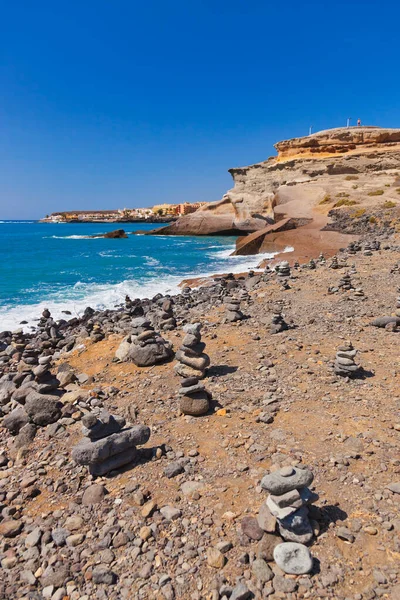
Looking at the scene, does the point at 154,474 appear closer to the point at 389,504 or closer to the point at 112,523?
the point at 112,523

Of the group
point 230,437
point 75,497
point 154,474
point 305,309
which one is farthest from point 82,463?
point 305,309

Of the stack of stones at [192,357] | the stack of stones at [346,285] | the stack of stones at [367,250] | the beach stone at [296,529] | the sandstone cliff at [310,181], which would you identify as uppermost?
the sandstone cliff at [310,181]

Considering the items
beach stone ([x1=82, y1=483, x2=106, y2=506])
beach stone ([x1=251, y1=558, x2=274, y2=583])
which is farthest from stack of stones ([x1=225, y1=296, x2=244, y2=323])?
beach stone ([x1=251, y1=558, x2=274, y2=583])

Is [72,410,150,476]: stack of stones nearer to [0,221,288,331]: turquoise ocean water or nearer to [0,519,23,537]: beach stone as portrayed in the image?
[0,519,23,537]: beach stone

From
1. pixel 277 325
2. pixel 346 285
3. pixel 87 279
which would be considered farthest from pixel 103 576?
pixel 87 279

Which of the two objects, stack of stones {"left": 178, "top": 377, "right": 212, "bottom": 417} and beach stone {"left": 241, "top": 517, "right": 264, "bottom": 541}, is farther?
stack of stones {"left": 178, "top": 377, "right": 212, "bottom": 417}

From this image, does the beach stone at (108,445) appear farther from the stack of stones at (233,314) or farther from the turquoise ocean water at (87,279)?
the turquoise ocean water at (87,279)

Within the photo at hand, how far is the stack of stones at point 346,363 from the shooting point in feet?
20.4

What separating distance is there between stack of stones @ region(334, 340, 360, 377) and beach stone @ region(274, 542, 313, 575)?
3.61m

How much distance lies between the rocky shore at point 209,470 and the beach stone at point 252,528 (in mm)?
10

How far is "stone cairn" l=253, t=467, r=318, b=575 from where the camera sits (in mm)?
3180

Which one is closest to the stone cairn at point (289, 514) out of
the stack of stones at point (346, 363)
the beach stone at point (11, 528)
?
the beach stone at point (11, 528)

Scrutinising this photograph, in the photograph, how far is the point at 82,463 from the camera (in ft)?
15.0

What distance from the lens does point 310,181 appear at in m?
44.1
